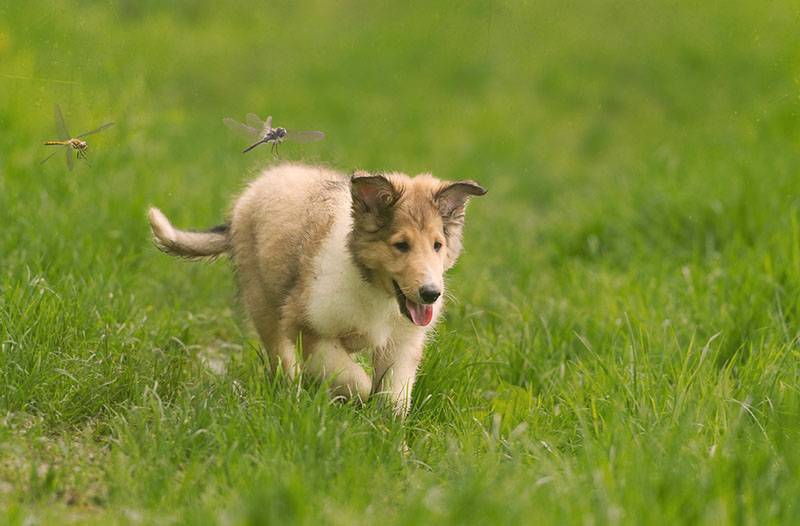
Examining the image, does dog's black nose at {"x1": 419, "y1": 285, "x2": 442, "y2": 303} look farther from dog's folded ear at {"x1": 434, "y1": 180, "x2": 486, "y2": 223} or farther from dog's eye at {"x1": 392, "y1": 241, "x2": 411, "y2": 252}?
dog's folded ear at {"x1": 434, "y1": 180, "x2": 486, "y2": 223}

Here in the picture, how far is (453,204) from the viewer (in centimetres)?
516

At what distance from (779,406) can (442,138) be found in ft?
25.0

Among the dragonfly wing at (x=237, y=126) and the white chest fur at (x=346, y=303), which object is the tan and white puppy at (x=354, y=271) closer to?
the white chest fur at (x=346, y=303)

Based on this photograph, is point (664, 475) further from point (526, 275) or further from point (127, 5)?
point (127, 5)

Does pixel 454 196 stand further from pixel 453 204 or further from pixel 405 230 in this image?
pixel 405 230

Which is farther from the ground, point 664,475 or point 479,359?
point 664,475

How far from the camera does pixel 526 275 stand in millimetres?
8266

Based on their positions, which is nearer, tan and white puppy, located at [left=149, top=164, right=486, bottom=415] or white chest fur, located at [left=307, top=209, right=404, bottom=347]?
tan and white puppy, located at [left=149, top=164, right=486, bottom=415]

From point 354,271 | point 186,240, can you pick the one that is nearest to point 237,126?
point 354,271

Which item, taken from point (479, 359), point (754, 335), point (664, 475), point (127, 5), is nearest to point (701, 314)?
point (754, 335)

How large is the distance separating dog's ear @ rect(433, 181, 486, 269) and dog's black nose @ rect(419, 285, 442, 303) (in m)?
0.44

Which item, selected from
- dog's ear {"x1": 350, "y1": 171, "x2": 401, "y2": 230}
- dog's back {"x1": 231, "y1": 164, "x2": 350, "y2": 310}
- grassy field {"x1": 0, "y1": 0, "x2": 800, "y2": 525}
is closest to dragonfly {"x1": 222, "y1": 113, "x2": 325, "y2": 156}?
dog's ear {"x1": 350, "y1": 171, "x2": 401, "y2": 230}

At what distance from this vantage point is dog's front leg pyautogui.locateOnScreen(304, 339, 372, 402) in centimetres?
518

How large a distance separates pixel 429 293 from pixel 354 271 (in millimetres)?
536
